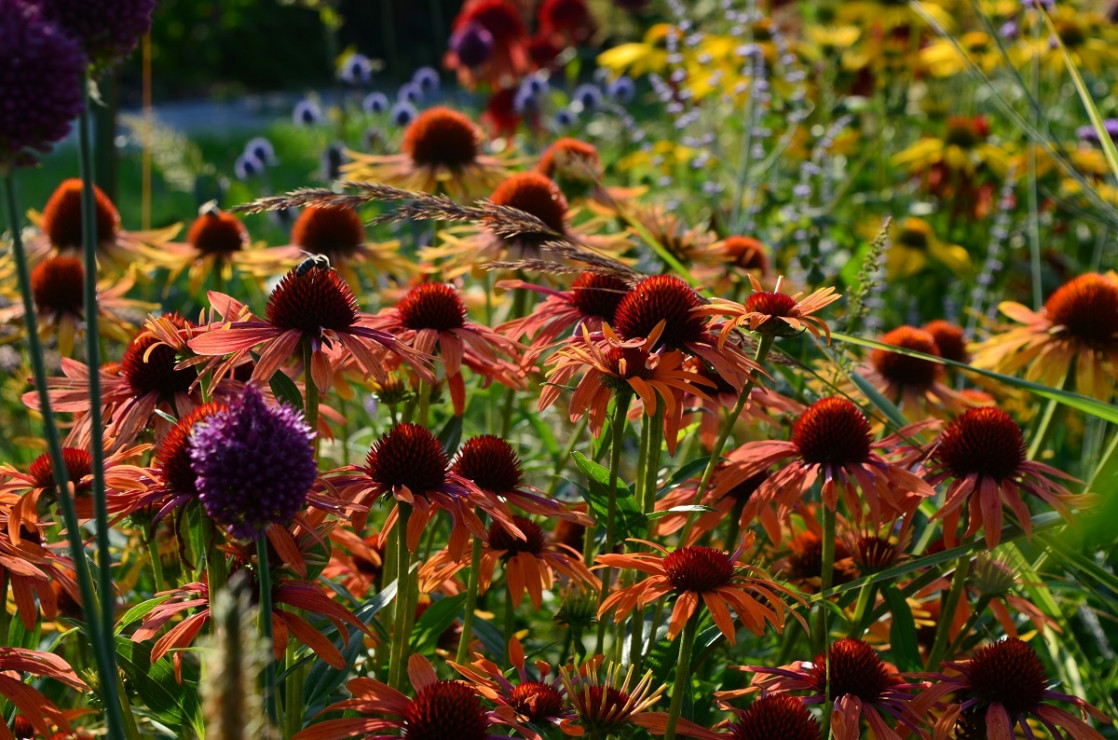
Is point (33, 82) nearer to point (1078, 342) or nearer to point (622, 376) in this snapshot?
point (622, 376)

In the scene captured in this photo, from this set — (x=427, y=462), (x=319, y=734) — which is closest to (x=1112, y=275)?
(x=427, y=462)

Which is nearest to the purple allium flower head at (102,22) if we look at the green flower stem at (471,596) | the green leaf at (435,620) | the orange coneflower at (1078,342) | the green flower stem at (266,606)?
the green flower stem at (266,606)

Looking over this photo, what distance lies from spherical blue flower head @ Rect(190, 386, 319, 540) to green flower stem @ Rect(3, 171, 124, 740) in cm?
11

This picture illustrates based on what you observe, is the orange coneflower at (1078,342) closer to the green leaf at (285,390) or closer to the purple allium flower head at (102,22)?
the green leaf at (285,390)

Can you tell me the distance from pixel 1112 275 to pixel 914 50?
8.49 feet

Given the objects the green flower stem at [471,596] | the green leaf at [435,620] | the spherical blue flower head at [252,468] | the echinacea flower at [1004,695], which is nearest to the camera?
the spherical blue flower head at [252,468]

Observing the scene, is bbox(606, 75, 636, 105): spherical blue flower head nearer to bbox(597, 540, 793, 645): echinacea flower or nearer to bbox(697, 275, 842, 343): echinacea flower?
bbox(697, 275, 842, 343): echinacea flower

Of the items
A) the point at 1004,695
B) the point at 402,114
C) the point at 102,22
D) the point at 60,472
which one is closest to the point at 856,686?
the point at 1004,695

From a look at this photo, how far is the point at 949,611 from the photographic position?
1.54 meters

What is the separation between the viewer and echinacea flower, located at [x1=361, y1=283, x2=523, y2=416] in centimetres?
165

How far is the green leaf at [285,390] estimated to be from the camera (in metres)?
1.40

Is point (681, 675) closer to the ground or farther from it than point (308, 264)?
closer to the ground

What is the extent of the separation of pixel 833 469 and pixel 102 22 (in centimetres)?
106

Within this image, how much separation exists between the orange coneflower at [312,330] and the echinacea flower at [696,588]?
1.15 feet
